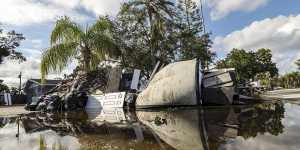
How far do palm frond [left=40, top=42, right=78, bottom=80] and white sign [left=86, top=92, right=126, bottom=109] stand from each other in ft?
9.39

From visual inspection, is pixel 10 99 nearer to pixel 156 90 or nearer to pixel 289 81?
pixel 156 90

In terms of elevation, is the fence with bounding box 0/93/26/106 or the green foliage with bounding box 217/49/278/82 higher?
the green foliage with bounding box 217/49/278/82

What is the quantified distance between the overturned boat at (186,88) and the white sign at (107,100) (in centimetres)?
110

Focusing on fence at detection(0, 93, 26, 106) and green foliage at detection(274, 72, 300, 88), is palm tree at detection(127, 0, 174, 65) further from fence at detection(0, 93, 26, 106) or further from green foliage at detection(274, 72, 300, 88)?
green foliage at detection(274, 72, 300, 88)

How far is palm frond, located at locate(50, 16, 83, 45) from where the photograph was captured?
19663mm

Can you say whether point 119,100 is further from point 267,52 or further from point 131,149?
point 267,52

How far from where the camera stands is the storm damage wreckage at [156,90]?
13.6 m

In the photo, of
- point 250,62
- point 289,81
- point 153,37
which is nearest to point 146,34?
point 153,37

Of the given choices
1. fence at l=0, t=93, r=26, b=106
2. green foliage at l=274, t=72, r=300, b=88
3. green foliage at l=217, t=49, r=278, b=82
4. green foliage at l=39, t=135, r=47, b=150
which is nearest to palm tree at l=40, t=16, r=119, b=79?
green foliage at l=39, t=135, r=47, b=150

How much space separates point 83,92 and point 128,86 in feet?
9.06

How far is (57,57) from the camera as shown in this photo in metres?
19.0

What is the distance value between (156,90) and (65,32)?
8271 millimetres

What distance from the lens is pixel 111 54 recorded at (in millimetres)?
20453

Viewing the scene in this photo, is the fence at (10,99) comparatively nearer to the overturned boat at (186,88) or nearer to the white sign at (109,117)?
the overturned boat at (186,88)
